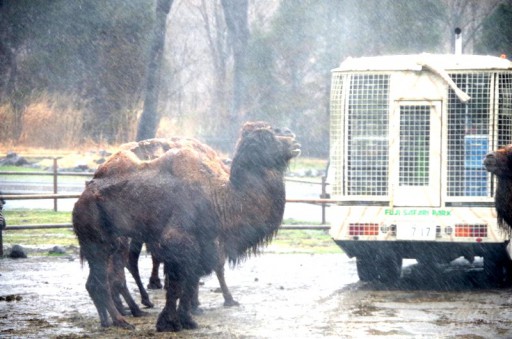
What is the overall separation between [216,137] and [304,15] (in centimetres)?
570

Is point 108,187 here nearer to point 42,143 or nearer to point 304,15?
point 42,143

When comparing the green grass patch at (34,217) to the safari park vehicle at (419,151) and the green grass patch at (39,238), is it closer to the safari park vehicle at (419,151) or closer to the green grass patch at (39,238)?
the green grass patch at (39,238)

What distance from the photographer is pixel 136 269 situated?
1195cm

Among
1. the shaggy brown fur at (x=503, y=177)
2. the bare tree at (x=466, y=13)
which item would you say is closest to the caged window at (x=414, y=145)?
the shaggy brown fur at (x=503, y=177)

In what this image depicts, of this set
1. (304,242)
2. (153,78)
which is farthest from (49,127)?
(304,242)

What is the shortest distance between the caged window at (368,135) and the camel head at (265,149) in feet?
9.77

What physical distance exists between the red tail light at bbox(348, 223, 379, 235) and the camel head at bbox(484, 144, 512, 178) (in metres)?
2.14

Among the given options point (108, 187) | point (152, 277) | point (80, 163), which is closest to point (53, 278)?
point (152, 277)

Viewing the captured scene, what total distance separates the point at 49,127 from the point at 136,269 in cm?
2258

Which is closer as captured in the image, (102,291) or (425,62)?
(102,291)

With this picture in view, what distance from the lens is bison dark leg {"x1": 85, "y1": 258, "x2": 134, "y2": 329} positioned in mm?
10359

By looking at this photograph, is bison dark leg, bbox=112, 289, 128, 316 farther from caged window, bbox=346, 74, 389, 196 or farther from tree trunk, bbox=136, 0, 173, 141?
tree trunk, bbox=136, 0, 173, 141

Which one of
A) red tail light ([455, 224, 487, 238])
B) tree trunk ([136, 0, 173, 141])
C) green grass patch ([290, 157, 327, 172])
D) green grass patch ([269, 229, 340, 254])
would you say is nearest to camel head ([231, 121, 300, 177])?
red tail light ([455, 224, 487, 238])

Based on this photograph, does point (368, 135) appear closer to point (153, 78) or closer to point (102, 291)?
point (102, 291)
